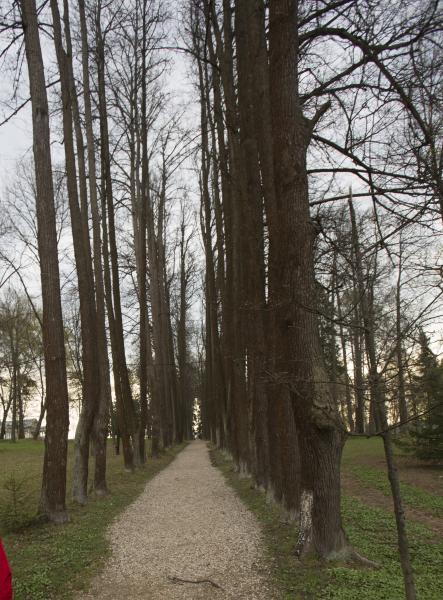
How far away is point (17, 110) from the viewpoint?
8.58 metres

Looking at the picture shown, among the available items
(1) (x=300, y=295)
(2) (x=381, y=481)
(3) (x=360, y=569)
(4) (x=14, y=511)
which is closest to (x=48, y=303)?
(4) (x=14, y=511)

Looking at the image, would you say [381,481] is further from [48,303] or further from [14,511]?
[48,303]

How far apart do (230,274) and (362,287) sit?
32.7ft

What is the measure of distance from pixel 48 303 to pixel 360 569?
5.90m

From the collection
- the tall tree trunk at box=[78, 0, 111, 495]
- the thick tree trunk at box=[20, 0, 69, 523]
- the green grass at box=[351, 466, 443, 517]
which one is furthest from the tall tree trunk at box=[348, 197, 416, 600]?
the tall tree trunk at box=[78, 0, 111, 495]

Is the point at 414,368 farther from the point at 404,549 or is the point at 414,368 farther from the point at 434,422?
the point at 434,422

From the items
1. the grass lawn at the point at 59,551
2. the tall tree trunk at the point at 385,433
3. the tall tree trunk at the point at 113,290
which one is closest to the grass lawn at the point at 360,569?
the tall tree trunk at the point at 385,433

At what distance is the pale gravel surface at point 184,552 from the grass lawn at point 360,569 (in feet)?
0.70

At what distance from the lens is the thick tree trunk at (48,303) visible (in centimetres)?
802

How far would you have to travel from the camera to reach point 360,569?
5.07m

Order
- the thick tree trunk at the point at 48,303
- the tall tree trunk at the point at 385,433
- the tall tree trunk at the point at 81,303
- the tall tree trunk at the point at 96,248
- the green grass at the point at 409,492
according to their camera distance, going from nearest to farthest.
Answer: the tall tree trunk at the point at 385,433 < the thick tree trunk at the point at 48,303 < the green grass at the point at 409,492 < the tall tree trunk at the point at 81,303 < the tall tree trunk at the point at 96,248

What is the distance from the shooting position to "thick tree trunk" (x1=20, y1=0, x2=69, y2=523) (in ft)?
26.3

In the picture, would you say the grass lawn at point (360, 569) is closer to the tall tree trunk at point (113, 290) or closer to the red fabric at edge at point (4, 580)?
the red fabric at edge at point (4, 580)

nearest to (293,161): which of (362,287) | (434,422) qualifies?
(362,287)
